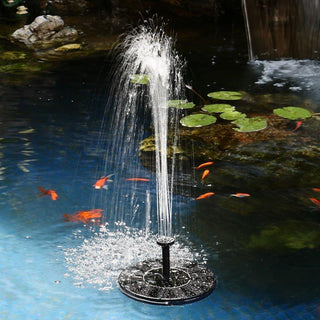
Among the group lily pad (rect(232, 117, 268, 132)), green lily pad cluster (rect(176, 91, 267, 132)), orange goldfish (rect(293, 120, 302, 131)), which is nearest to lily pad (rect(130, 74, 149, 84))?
green lily pad cluster (rect(176, 91, 267, 132))

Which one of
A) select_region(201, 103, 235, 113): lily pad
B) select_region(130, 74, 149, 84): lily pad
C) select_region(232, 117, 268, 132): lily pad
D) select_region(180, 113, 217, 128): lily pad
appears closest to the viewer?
select_region(232, 117, 268, 132): lily pad

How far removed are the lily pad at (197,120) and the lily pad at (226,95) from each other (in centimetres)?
50

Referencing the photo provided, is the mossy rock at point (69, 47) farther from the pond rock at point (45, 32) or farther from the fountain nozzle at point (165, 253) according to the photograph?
the fountain nozzle at point (165, 253)

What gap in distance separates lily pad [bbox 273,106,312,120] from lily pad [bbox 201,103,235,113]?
1.49ft

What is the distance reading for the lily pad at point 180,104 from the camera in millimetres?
5426

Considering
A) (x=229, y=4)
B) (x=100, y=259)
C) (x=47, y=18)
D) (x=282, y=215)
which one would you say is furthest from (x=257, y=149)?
(x=229, y=4)

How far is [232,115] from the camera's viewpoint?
17.0ft

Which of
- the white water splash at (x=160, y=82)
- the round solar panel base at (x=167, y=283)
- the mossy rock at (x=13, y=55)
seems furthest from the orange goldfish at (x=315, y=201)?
the mossy rock at (x=13, y=55)

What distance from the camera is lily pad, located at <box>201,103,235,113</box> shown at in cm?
532

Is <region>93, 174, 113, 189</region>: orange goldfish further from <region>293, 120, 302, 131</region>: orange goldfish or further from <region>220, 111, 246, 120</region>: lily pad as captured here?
<region>293, 120, 302, 131</region>: orange goldfish

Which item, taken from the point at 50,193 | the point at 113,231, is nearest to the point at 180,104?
the point at 50,193

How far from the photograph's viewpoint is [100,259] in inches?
126

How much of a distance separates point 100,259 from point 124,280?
11.9 inches

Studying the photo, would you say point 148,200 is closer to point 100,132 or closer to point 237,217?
point 237,217
